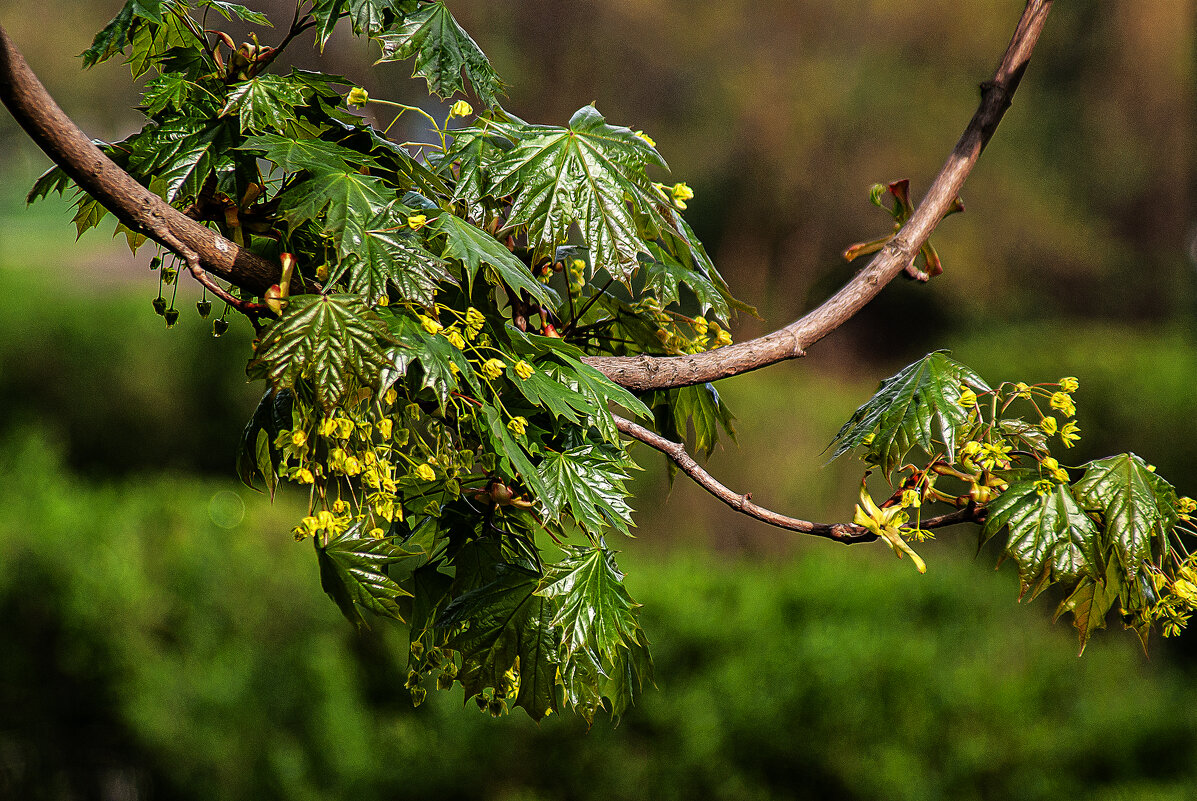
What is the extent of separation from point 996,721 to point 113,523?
2673 millimetres

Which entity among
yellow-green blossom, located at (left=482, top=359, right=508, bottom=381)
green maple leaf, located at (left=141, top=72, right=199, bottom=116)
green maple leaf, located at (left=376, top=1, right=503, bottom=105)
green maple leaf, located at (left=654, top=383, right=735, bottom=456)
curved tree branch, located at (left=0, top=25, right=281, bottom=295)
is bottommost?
curved tree branch, located at (left=0, top=25, right=281, bottom=295)

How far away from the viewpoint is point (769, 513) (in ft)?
2.32

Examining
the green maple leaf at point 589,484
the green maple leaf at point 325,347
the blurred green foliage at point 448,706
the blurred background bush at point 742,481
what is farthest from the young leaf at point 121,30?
the blurred green foliage at point 448,706

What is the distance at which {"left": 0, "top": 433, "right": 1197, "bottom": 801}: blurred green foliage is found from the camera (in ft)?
8.32

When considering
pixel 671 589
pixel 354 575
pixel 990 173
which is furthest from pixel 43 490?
pixel 990 173

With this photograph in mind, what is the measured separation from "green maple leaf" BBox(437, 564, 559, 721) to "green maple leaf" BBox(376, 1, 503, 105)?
16.0 inches

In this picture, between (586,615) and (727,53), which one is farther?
(727,53)

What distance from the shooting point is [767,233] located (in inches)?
313

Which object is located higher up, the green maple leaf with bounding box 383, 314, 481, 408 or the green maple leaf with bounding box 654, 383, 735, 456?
the green maple leaf with bounding box 654, 383, 735, 456

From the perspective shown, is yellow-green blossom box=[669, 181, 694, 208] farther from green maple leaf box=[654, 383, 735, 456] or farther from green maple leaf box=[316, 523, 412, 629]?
green maple leaf box=[316, 523, 412, 629]

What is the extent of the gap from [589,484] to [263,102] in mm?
363

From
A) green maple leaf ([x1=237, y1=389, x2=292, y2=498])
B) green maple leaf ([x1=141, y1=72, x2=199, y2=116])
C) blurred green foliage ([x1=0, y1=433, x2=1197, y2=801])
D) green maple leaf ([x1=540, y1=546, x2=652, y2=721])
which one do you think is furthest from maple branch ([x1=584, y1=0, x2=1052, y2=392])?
blurred green foliage ([x1=0, y1=433, x2=1197, y2=801])

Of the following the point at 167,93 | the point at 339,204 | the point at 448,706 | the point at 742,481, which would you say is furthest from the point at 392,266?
the point at 742,481

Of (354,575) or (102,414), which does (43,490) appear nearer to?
(102,414)
